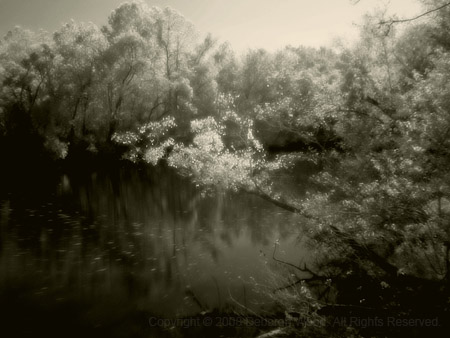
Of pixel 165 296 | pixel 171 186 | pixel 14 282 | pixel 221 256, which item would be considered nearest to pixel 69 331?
pixel 165 296

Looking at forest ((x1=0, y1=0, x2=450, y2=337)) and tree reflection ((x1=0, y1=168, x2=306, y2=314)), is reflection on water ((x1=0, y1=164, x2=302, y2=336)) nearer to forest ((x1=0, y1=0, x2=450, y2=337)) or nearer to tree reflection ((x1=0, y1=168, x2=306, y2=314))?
tree reflection ((x1=0, y1=168, x2=306, y2=314))

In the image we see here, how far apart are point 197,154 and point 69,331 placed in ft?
32.2

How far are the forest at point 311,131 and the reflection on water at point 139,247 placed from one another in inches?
59.7

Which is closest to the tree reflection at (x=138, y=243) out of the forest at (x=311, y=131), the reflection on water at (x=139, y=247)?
the reflection on water at (x=139, y=247)

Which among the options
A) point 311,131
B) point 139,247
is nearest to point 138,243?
point 139,247

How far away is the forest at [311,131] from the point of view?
31.1 ft

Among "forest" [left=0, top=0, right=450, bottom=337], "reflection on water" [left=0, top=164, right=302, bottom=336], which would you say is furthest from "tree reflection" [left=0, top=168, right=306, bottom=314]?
"forest" [left=0, top=0, right=450, bottom=337]

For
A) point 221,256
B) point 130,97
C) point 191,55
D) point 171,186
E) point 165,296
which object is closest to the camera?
point 165,296

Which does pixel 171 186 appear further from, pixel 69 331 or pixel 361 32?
pixel 69 331

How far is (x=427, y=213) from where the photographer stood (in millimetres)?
9266

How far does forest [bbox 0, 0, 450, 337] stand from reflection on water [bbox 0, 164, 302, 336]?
152 cm

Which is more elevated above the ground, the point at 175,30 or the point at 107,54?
the point at 175,30

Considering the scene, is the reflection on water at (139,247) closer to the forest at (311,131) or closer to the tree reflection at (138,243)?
the tree reflection at (138,243)

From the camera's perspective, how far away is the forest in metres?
9.48
